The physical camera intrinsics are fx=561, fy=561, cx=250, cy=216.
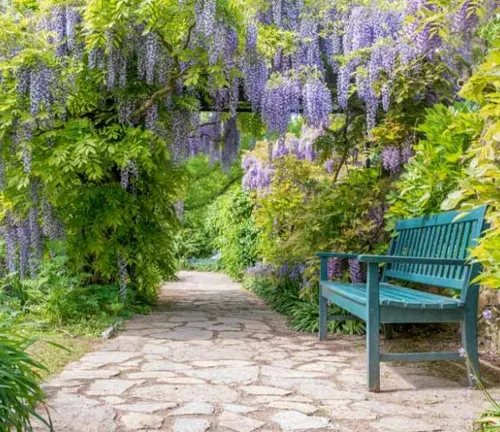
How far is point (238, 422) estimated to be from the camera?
100 inches

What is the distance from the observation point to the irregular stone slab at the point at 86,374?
3.29 m

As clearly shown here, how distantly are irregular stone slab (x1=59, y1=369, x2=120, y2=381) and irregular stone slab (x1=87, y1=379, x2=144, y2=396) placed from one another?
4.9 inches

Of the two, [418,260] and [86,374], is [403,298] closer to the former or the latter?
[418,260]

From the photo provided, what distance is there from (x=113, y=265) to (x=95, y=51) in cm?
226

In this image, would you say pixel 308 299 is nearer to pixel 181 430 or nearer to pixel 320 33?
pixel 320 33

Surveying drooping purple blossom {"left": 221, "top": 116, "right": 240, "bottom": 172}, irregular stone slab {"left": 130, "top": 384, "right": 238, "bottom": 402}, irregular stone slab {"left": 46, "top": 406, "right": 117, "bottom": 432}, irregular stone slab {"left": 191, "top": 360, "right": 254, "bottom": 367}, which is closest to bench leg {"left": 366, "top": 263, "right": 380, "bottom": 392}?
irregular stone slab {"left": 130, "top": 384, "right": 238, "bottom": 402}

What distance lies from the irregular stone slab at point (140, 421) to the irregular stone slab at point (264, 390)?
65 cm

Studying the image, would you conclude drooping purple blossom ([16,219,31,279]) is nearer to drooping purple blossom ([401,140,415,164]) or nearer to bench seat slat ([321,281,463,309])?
bench seat slat ([321,281,463,309])

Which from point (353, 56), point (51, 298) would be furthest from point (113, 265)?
point (353, 56)

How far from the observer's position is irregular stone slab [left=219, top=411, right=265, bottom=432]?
2459mm

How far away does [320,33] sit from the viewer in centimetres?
624

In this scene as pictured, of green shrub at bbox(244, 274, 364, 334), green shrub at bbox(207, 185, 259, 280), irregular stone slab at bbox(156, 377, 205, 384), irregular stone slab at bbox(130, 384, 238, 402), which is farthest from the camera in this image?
green shrub at bbox(207, 185, 259, 280)

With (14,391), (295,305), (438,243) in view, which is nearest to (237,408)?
(14,391)

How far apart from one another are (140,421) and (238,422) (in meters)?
0.44
